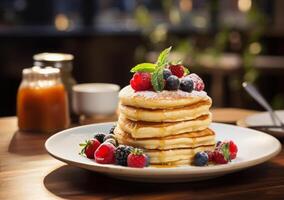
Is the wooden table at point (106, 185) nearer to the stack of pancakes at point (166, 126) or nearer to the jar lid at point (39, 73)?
the stack of pancakes at point (166, 126)

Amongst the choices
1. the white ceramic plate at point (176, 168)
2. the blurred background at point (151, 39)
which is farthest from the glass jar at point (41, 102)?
the blurred background at point (151, 39)

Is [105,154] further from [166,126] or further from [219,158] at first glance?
[219,158]

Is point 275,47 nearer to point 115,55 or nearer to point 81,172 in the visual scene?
point 115,55

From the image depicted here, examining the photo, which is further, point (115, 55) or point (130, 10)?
point (130, 10)

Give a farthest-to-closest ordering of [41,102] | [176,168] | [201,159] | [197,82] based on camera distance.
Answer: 1. [41,102]
2. [197,82]
3. [201,159]
4. [176,168]

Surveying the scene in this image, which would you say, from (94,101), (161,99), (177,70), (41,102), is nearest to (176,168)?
(161,99)

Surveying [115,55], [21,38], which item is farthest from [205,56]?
[21,38]

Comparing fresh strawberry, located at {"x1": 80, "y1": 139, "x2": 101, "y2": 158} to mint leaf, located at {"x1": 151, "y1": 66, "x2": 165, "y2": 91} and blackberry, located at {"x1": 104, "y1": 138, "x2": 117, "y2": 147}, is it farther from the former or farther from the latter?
mint leaf, located at {"x1": 151, "y1": 66, "x2": 165, "y2": 91}
